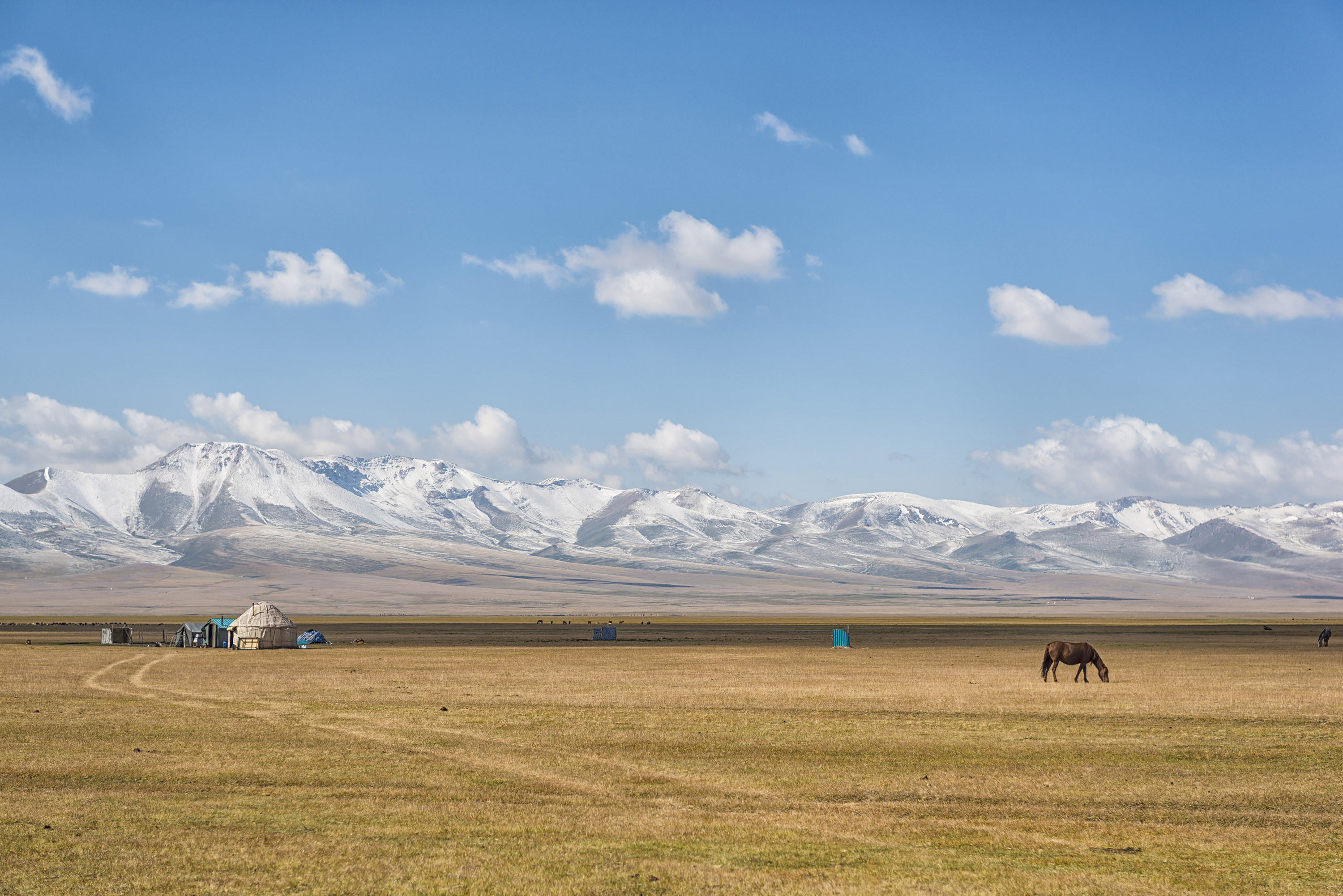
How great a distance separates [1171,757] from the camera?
2566 cm

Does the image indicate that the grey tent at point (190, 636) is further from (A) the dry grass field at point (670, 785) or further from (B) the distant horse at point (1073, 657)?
(B) the distant horse at point (1073, 657)

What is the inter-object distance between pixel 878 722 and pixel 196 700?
2288 cm

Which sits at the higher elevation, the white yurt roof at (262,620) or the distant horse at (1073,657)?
the distant horse at (1073,657)

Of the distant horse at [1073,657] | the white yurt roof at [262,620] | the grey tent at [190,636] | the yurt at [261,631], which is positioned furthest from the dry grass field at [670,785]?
the grey tent at [190,636]

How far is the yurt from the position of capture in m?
79.6

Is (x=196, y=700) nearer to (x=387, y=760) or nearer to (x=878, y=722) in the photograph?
(x=387, y=760)

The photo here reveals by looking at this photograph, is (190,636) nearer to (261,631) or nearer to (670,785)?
(261,631)

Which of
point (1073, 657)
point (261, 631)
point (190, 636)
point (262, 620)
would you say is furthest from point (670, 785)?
point (190, 636)

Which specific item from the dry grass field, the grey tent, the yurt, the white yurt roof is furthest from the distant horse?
the grey tent

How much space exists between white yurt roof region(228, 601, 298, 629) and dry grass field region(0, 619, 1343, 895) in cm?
3212

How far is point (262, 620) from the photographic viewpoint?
80.6 m

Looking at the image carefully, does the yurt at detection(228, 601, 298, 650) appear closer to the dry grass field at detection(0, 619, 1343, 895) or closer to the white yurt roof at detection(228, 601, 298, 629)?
the white yurt roof at detection(228, 601, 298, 629)

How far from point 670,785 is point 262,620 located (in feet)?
216

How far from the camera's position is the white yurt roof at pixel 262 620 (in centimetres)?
8038
